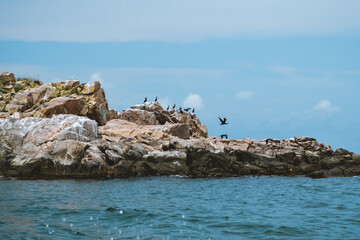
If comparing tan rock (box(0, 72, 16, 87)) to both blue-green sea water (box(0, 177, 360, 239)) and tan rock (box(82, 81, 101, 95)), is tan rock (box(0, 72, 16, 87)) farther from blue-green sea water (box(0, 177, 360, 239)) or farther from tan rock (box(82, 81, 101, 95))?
blue-green sea water (box(0, 177, 360, 239))

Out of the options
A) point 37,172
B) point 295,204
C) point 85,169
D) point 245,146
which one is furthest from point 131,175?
point 245,146

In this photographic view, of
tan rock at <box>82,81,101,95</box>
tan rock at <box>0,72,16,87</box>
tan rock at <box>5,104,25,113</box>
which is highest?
tan rock at <box>0,72,16,87</box>

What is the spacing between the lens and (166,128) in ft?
146

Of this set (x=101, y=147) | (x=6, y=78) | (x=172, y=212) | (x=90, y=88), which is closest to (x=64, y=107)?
(x=90, y=88)

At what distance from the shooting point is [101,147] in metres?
35.2

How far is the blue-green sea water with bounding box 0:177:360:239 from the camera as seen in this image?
45.1ft

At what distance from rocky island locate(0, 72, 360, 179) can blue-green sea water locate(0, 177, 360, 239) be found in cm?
512

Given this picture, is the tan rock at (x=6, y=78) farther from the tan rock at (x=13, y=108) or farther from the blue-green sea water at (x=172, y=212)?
the blue-green sea water at (x=172, y=212)

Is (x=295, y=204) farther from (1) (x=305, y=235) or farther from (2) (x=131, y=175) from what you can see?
(2) (x=131, y=175)

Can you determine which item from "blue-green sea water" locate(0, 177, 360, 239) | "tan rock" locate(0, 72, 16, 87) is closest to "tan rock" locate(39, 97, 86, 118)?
"tan rock" locate(0, 72, 16, 87)

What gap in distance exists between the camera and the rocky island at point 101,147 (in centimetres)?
3319

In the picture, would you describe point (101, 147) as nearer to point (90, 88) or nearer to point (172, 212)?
point (90, 88)

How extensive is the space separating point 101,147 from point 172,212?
61.6 feet

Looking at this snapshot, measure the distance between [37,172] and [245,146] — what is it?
26.3 meters
